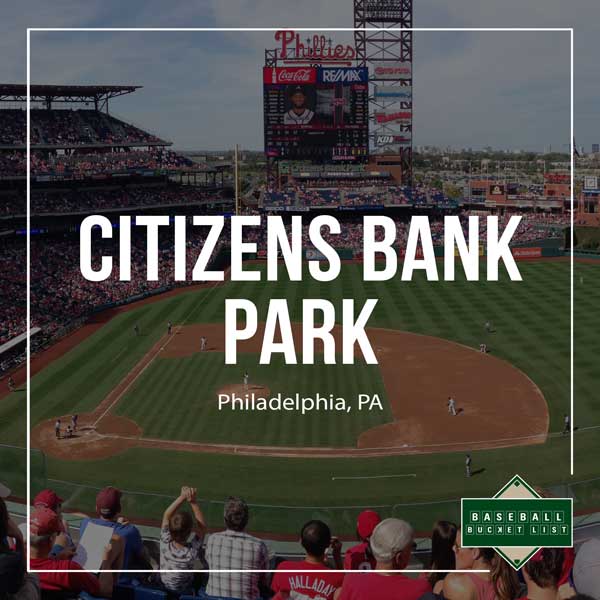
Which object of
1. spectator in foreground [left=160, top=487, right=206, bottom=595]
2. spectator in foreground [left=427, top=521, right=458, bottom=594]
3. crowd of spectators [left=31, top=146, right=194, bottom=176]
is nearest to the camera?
spectator in foreground [left=427, top=521, right=458, bottom=594]

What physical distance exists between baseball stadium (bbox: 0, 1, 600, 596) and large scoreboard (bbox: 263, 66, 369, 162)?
18 centimetres

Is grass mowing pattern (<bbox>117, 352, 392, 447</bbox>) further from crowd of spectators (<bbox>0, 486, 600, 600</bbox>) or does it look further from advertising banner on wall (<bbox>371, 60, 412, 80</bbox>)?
advertising banner on wall (<bbox>371, 60, 412, 80</bbox>)

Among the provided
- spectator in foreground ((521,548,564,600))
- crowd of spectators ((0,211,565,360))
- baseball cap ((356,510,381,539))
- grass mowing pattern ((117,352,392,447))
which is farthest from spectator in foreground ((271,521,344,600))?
crowd of spectators ((0,211,565,360))

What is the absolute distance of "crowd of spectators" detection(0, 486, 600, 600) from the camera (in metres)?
5.23

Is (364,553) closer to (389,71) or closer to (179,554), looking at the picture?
(179,554)

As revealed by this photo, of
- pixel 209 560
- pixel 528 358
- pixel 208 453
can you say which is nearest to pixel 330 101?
pixel 528 358

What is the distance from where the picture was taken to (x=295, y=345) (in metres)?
36.4

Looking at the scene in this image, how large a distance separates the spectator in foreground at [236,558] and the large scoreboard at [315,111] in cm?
6339

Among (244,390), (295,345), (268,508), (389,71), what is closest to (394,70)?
(389,71)

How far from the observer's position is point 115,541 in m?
6.95

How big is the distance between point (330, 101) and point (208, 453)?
5107 centimetres

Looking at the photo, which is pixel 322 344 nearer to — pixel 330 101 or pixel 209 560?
pixel 209 560

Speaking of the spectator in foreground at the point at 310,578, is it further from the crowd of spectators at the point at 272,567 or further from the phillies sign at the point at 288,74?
the phillies sign at the point at 288,74

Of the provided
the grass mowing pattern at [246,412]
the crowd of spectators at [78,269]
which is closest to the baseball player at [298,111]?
the crowd of spectators at [78,269]
